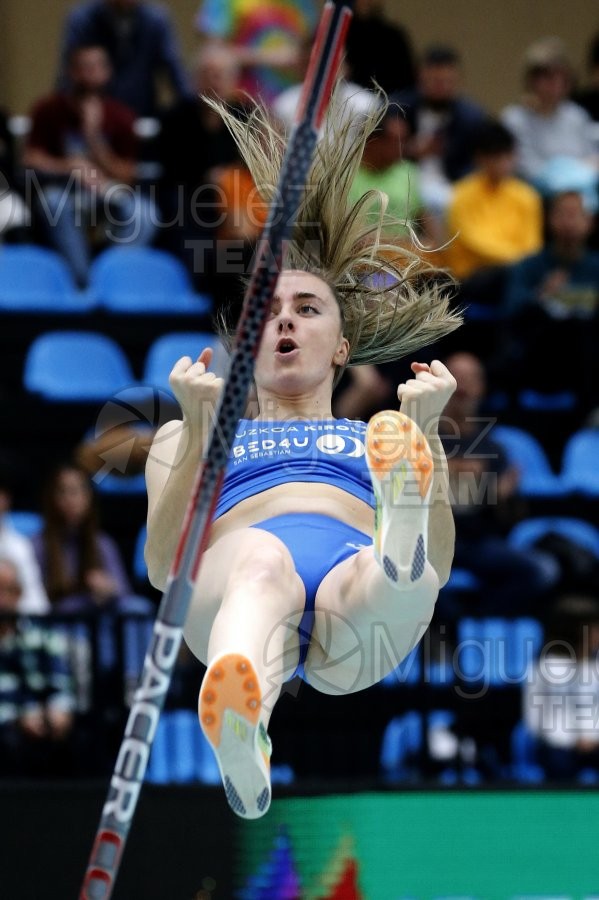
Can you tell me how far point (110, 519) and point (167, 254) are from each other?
1951 mm

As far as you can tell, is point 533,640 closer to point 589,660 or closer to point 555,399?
point 589,660

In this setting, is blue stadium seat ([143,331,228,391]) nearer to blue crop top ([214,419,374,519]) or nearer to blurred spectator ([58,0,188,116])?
blurred spectator ([58,0,188,116])

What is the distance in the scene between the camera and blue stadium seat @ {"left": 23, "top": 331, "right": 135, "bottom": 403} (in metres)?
8.98

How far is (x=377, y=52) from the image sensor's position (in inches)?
406

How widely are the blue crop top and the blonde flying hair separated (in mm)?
478

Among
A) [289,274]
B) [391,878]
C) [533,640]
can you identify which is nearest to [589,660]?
[533,640]

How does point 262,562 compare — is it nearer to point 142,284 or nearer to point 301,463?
point 301,463

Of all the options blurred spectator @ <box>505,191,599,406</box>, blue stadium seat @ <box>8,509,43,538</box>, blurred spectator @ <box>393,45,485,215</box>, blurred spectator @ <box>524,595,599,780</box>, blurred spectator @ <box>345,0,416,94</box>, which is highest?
blurred spectator @ <box>345,0,416,94</box>

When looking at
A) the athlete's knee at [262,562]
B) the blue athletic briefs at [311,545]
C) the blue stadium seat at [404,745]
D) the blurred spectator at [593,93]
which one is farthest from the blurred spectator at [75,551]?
the blurred spectator at [593,93]

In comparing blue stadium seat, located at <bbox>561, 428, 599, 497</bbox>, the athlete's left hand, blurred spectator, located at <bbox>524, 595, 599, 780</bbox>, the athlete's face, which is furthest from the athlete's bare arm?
blue stadium seat, located at <bbox>561, 428, 599, 497</bbox>

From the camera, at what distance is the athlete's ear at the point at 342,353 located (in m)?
5.39

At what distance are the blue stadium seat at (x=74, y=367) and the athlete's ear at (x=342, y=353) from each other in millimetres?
3644

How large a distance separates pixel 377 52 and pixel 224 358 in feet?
13.7

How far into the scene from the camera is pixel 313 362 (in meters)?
5.18
